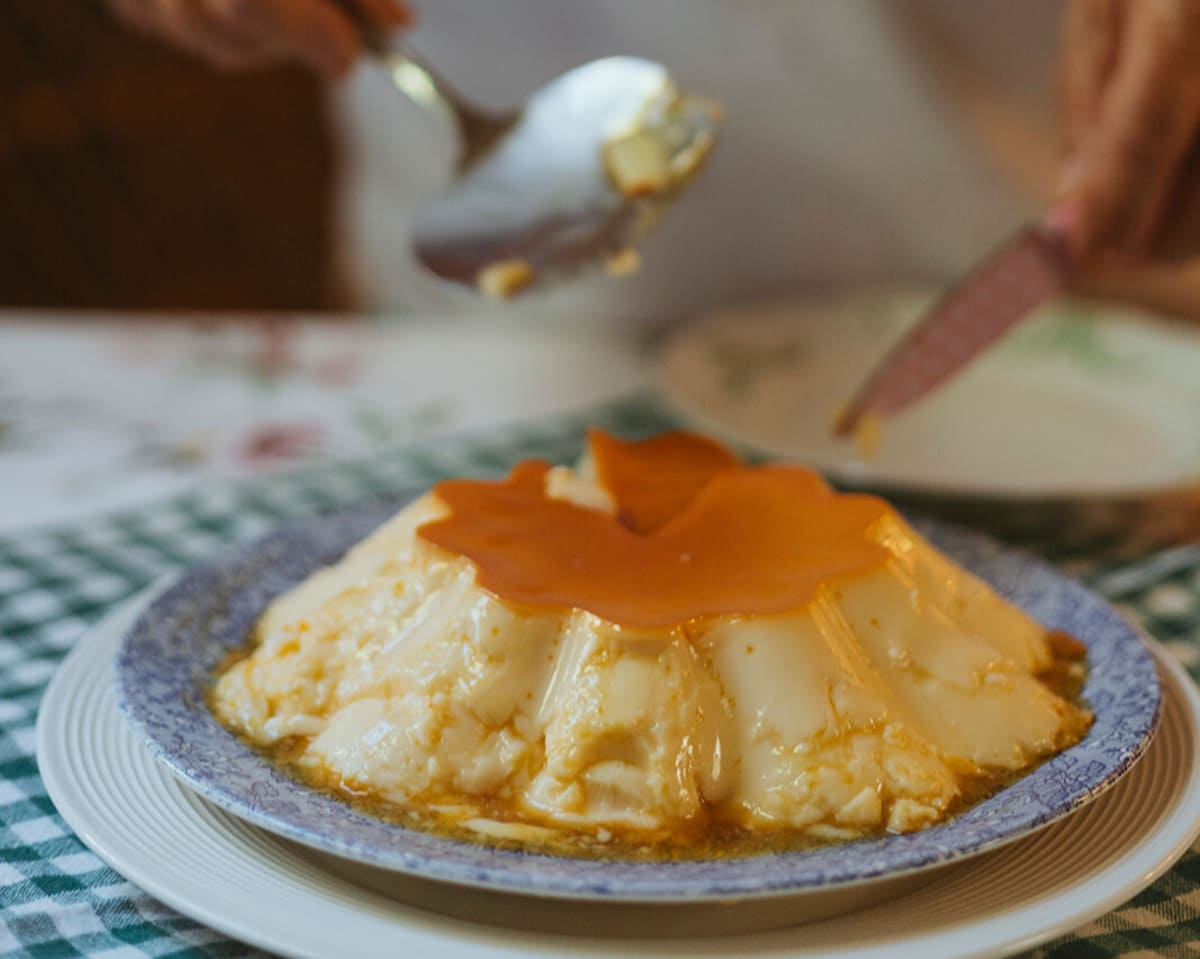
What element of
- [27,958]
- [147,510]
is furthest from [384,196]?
[27,958]

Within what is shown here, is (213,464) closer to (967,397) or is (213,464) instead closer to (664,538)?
(664,538)

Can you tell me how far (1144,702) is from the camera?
3.71ft

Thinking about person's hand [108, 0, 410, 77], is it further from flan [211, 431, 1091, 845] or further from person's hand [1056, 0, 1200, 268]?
person's hand [1056, 0, 1200, 268]

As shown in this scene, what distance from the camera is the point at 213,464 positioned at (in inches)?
78.7

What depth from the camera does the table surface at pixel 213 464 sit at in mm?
1025

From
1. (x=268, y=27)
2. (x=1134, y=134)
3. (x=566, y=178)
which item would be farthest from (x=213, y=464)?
(x=1134, y=134)

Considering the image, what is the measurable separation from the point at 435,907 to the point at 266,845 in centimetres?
16

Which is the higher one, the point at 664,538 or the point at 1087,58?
the point at 1087,58

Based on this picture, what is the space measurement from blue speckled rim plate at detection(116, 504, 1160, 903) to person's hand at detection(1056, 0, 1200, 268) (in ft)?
1.82

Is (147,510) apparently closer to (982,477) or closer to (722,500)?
(722,500)

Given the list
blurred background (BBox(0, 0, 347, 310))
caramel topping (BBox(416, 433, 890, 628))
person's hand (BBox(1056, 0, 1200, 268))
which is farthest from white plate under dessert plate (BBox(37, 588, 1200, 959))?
blurred background (BBox(0, 0, 347, 310))

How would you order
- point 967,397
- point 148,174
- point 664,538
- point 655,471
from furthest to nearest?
point 148,174 → point 967,397 → point 655,471 → point 664,538

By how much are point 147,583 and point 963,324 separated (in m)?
1.03

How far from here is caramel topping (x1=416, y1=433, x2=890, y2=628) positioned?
3.65 ft
